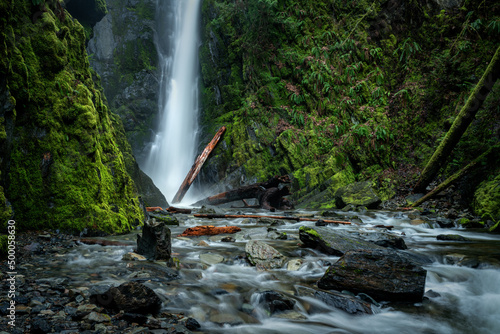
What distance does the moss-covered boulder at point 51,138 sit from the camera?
3609mm

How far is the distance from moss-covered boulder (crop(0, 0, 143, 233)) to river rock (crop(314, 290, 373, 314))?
372 centimetres

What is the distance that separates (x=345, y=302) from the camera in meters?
2.36

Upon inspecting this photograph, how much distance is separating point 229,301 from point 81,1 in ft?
44.2

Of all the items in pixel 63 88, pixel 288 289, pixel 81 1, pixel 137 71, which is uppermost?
pixel 137 71

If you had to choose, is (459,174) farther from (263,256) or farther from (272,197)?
(263,256)

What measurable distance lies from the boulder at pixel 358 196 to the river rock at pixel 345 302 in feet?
24.3

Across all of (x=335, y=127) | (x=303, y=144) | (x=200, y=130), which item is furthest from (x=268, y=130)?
(x=200, y=130)

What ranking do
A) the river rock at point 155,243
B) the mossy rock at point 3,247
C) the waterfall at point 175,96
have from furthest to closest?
the waterfall at point 175,96
the river rock at point 155,243
the mossy rock at point 3,247

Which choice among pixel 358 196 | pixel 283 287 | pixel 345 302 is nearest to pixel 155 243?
pixel 283 287

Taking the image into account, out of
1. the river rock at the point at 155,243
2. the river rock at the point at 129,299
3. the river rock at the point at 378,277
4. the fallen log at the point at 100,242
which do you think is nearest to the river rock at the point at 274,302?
the river rock at the point at 378,277

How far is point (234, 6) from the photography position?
18.1m

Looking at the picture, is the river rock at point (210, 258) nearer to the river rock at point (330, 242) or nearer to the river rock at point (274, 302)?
the river rock at point (274, 302)

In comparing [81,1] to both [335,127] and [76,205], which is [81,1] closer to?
[76,205]

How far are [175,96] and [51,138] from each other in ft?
68.0
